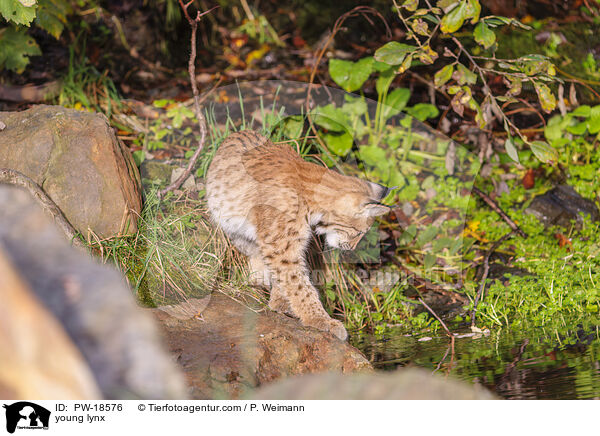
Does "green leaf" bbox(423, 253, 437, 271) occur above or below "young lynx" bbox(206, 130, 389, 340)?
below

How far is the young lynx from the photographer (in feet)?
14.7

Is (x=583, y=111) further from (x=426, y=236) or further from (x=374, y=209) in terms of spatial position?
(x=374, y=209)

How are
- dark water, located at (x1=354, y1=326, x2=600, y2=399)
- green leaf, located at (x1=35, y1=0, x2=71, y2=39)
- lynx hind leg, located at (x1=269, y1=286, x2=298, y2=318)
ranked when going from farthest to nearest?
1. green leaf, located at (x1=35, y1=0, x2=71, y2=39)
2. lynx hind leg, located at (x1=269, y1=286, x2=298, y2=318)
3. dark water, located at (x1=354, y1=326, x2=600, y2=399)

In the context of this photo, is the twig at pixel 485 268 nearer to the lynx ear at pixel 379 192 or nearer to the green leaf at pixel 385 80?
the lynx ear at pixel 379 192

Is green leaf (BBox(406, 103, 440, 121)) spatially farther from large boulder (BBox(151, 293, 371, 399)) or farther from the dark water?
large boulder (BBox(151, 293, 371, 399))

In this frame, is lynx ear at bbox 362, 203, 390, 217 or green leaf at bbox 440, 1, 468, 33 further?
lynx ear at bbox 362, 203, 390, 217

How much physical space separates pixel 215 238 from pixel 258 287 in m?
0.52

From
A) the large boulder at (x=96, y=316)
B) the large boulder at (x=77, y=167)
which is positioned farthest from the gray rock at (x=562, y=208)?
the large boulder at (x=96, y=316)

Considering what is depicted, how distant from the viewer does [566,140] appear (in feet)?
22.0

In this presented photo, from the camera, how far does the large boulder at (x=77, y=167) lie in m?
4.28

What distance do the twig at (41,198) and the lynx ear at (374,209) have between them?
6.47 ft

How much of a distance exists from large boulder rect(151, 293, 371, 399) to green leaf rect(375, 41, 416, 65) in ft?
6.83

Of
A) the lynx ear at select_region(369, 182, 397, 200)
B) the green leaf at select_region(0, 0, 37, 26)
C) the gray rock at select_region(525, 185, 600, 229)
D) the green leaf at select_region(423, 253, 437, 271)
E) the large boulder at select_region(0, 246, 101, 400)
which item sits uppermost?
the green leaf at select_region(0, 0, 37, 26)
